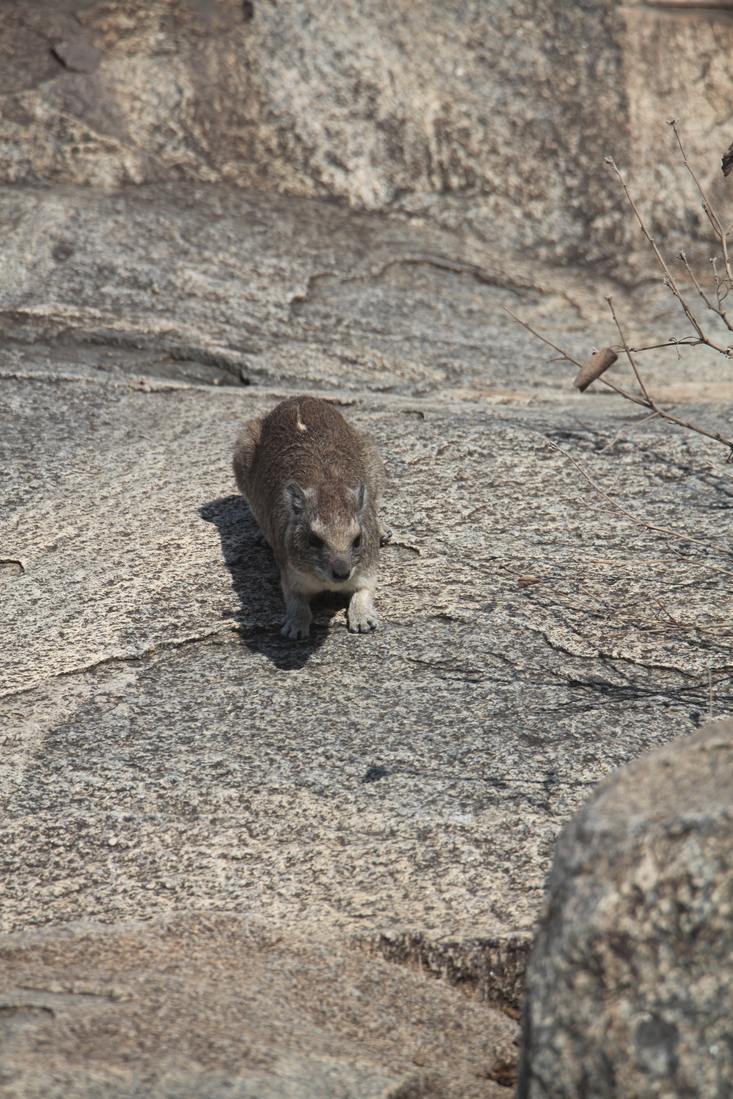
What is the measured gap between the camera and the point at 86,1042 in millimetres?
2184

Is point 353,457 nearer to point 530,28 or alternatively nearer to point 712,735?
point 712,735

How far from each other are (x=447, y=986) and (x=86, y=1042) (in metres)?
1.12

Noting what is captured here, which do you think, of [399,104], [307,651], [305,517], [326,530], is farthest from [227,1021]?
[399,104]

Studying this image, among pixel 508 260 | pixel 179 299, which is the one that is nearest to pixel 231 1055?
pixel 179 299

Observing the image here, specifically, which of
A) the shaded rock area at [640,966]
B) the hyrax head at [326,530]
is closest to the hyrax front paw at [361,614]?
the hyrax head at [326,530]

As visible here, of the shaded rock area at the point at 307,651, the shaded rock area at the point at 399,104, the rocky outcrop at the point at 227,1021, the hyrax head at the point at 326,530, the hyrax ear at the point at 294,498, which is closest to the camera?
the rocky outcrop at the point at 227,1021

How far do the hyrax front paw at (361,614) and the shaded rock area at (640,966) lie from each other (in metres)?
2.66

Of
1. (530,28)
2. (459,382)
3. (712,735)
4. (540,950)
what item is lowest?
(459,382)

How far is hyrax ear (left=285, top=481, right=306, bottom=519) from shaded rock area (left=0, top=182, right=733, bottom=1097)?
1.73 feet

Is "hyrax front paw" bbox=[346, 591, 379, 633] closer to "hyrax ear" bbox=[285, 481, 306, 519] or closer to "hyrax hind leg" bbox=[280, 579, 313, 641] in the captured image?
"hyrax hind leg" bbox=[280, 579, 313, 641]

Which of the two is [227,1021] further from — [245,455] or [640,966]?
[245,455]

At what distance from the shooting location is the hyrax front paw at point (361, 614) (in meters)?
4.65

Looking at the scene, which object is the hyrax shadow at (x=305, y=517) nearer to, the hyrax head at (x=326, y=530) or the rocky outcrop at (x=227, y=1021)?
the hyrax head at (x=326, y=530)

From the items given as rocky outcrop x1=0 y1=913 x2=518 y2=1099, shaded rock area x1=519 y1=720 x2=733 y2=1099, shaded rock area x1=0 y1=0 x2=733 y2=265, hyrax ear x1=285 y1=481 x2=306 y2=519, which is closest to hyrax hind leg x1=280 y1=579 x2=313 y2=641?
hyrax ear x1=285 y1=481 x2=306 y2=519
